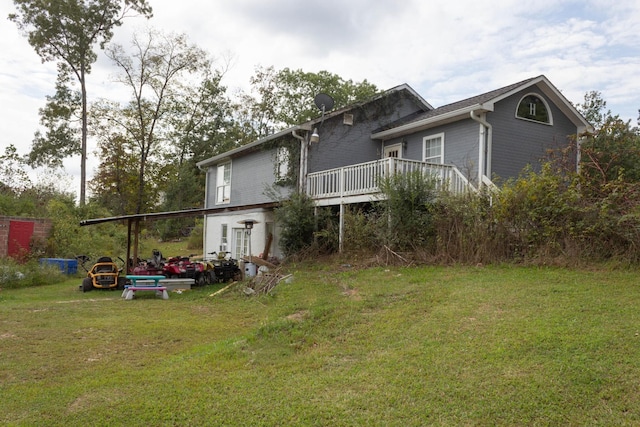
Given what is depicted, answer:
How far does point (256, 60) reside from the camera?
3659 centimetres

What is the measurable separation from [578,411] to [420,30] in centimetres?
1156

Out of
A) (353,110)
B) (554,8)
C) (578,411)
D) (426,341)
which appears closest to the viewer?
(578,411)

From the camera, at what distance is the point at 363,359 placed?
5.27 m

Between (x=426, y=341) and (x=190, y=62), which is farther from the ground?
(x=190, y=62)

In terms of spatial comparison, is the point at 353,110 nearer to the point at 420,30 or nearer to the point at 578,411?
the point at 420,30

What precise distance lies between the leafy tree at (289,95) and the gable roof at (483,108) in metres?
16.3

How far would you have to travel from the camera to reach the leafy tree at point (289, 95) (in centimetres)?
3233

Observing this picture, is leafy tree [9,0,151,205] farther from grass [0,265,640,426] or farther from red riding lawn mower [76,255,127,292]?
grass [0,265,640,426]

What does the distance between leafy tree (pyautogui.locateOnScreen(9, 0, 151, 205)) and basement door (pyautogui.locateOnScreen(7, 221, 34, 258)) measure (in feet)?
38.9

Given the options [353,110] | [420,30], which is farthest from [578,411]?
[353,110]

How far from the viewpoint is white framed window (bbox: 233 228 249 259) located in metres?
18.1

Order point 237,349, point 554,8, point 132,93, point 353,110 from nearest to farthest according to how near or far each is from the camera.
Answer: point 237,349, point 554,8, point 353,110, point 132,93

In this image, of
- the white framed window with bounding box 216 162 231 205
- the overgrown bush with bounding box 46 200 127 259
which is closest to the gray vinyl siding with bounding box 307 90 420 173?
the white framed window with bounding box 216 162 231 205

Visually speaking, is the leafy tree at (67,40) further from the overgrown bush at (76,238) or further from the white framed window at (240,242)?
the white framed window at (240,242)
